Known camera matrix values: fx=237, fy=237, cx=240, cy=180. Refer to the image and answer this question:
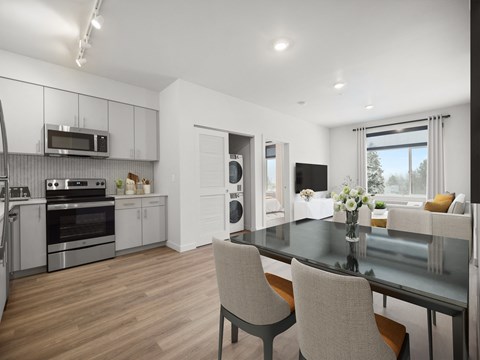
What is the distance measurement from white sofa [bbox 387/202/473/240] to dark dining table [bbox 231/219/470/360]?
57cm

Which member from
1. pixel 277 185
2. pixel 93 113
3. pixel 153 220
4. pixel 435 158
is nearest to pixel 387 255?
pixel 153 220

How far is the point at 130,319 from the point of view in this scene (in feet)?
6.42

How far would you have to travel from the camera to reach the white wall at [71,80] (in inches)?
114

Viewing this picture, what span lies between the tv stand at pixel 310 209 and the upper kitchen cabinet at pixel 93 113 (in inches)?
172

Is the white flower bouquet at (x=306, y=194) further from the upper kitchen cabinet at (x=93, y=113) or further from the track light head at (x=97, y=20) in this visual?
the track light head at (x=97, y=20)

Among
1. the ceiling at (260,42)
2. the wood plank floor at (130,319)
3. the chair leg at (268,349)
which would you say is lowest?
the wood plank floor at (130,319)

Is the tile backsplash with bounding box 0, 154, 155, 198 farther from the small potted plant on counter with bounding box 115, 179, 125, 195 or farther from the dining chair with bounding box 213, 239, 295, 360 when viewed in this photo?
the dining chair with bounding box 213, 239, 295, 360

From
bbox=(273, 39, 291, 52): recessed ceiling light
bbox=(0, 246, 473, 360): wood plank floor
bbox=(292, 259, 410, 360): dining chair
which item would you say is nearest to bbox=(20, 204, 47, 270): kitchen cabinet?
bbox=(0, 246, 473, 360): wood plank floor

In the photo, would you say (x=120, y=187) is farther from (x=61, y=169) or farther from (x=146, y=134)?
(x=146, y=134)

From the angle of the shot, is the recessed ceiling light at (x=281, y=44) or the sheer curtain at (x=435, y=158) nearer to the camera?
the recessed ceiling light at (x=281, y=44)

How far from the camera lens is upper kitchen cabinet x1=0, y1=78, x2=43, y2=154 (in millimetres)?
2848

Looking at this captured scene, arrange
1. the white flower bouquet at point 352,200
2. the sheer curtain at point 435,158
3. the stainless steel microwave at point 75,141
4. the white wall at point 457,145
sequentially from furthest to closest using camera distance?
the sheer curtain at point 435,158
the white wall at point 457,145
the stainless steel microwave at point 75,141
the white flower bouquet at point 352,200

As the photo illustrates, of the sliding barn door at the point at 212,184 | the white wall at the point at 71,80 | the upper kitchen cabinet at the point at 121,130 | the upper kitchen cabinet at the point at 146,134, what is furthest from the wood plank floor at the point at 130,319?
the white wall at the point at 71,80

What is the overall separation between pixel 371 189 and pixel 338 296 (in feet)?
22.1
